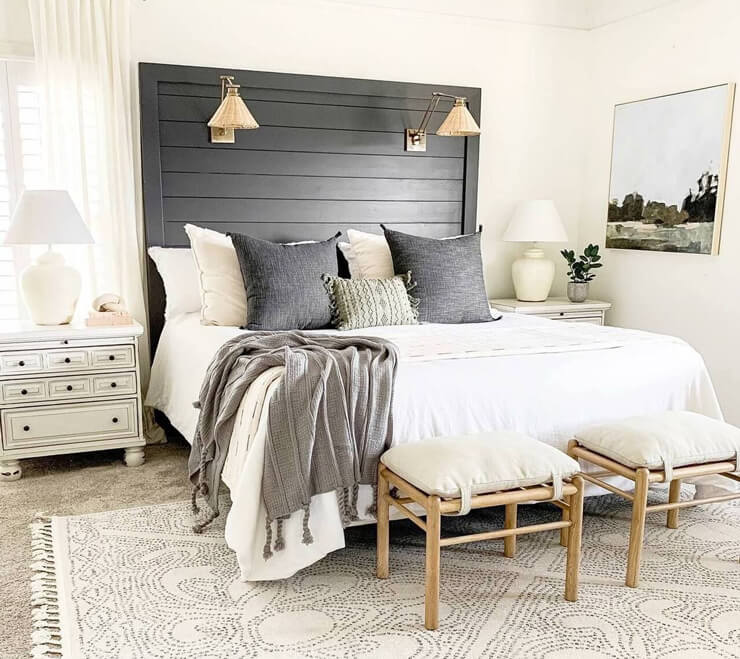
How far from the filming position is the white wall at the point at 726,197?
4.06 m

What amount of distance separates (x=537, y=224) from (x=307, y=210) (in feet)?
4.78

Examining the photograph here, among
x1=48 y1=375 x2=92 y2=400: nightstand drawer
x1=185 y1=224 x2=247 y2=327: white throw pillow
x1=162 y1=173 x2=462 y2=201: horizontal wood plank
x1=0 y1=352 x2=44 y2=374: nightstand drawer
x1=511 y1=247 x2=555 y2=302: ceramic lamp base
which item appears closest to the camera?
x1=0 y1=352 x2=44 y2=374: nightstand drawer

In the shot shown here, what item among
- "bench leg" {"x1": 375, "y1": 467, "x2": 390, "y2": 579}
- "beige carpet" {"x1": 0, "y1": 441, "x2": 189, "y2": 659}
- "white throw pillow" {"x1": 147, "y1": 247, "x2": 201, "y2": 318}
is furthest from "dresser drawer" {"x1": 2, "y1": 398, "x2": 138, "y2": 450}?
"bench leg" {"x1": 375, "y1": 467, "x2": 390, "y2": 579}

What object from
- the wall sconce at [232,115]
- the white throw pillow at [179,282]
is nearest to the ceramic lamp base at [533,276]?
the wall sconce at [232,115]

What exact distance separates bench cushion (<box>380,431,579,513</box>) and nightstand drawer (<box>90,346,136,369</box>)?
5.59 ft

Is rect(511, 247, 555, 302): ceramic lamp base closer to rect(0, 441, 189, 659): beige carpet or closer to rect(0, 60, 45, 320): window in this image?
rect(0, 441, 189, 659): beige carpet

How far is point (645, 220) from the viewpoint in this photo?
459 centimetres

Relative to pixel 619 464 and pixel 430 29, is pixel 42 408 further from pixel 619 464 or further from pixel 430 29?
pixel 430 29

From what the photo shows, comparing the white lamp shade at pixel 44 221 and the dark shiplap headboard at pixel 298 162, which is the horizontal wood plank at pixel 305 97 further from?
the white lamp shade at pixel 44 221

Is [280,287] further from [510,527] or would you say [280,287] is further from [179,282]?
[510,527]

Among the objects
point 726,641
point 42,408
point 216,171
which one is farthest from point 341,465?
point 216,171

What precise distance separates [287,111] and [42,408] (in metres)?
2.07

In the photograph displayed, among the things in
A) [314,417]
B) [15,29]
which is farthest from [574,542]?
[15,29]

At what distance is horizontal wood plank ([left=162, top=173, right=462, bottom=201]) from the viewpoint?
13.5ft
